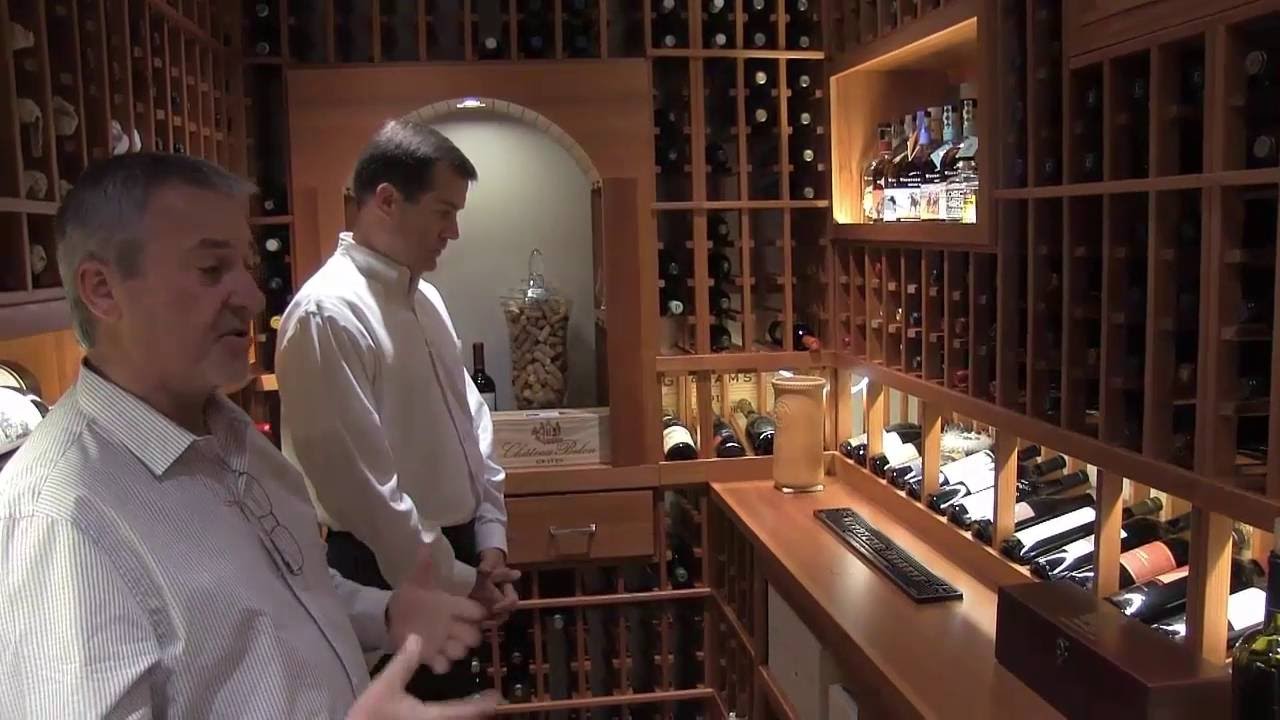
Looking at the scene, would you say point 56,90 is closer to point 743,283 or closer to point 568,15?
point 568,15

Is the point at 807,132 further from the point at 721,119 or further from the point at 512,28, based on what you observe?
the point at 512,28

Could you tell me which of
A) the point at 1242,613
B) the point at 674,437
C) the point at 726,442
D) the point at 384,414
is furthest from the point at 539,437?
the point at 1242,613

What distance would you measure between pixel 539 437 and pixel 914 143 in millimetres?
1224

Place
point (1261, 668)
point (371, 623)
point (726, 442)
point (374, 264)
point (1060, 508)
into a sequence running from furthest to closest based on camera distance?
1. point (726, 442)
2. point (1060, 508)
3. point (374, 264)
4. point (371, 623)
5. point (1261, 668)

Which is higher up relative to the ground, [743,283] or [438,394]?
[743,283]

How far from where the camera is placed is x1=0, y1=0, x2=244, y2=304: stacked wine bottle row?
138cm

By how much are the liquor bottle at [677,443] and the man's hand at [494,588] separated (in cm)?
79

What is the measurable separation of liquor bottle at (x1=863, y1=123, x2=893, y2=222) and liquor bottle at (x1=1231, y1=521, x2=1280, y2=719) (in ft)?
4.86

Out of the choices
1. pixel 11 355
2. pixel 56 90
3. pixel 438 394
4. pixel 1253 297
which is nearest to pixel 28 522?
pixel 11 355

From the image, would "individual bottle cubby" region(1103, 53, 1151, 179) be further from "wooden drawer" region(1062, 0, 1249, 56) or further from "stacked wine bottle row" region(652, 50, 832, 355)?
"stacked wine bottle row" region(652, 50, 832, 355)

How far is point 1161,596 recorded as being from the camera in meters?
1.68

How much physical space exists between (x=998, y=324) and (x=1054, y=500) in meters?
0.40

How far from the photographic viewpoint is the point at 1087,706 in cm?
143

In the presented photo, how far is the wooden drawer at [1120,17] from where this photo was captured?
1.43 meters
